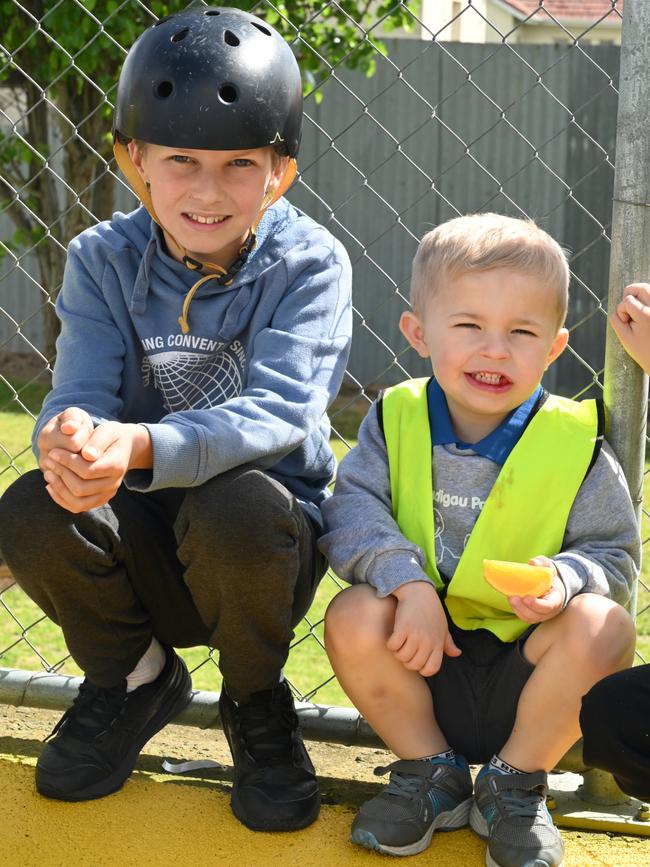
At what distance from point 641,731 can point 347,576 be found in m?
0.66

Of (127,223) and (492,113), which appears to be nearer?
(127,223)

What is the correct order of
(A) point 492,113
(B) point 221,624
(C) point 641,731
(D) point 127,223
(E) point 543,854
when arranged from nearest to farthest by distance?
(C) point 641,731, (E) point 543,854, (B) point 221,624, (D) point 127,223, (A) point 492,113

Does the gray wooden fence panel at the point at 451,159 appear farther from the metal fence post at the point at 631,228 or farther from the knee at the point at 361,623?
the knee at the point at 361,623

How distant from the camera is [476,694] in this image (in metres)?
2.42

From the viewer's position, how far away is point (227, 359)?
2.64 m

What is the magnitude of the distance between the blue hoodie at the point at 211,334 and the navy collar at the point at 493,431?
22 cm

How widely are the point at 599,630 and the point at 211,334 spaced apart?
100 centimetres

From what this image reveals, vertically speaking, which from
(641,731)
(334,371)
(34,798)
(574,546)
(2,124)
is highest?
(2,124)

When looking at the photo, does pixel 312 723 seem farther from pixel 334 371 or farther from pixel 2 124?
pixel 2 124

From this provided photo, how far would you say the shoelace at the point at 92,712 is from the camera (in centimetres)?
255

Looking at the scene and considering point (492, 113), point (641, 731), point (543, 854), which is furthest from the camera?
point (492, 113)

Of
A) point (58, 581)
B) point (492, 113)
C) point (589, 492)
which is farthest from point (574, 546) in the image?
point (492, 113)

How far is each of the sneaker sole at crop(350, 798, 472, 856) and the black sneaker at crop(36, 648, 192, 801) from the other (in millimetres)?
527

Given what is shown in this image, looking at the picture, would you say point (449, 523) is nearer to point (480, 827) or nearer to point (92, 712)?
point (480, 827)
